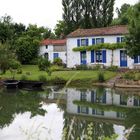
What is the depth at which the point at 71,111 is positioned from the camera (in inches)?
1056

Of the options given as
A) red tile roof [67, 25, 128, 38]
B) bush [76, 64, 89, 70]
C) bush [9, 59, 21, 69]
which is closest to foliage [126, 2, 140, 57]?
red tile roof [67, 25, 128, 38]

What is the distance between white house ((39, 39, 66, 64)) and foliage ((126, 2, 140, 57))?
24.0 metres

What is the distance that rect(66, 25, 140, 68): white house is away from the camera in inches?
1987

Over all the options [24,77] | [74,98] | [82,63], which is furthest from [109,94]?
[82,63]

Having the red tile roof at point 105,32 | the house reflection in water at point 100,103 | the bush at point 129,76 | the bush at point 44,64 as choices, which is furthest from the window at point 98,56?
the house reflection in water at point 100,103

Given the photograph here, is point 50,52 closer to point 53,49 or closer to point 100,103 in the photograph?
point 53,49

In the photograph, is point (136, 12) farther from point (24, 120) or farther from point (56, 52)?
point (56, 52)

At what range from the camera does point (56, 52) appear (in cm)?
6406

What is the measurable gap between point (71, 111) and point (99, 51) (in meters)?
26.6

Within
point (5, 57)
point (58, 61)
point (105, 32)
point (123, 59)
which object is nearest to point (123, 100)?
point (5, 57)

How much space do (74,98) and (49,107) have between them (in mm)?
5587

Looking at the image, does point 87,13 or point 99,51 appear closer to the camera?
point 99,51

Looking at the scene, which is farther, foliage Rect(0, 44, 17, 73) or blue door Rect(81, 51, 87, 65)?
blue door Rect(81, 51, 87, 65)

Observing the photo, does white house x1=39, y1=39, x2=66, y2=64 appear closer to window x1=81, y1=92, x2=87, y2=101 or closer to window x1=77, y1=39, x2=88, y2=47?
window x1=77, y1=39, x2=88, y2=47
